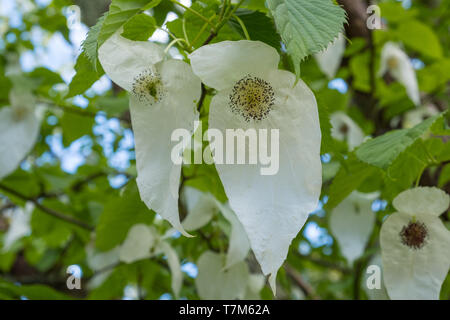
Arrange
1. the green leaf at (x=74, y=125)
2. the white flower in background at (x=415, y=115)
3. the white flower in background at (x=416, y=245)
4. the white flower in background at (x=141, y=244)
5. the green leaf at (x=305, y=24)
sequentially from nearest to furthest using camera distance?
the green leaf at (x=305, y=24), the white flower in background at (x=416, y=245), the white flower in background at (x=141, y=244), the green leaf at (x=74, y=125), the white flower in background at (x=415, y=115)

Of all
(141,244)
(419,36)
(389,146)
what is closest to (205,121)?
(389,146)

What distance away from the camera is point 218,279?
1034 mm

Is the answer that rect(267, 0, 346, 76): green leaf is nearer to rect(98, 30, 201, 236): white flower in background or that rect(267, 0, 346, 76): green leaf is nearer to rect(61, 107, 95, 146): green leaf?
rect(98, 30, 201, 236): white flower in background

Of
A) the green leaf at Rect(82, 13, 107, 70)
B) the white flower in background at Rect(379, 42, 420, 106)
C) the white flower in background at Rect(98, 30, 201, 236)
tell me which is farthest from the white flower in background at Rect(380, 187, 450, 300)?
the white flower in background at Rect(379, 42, 420, 106)

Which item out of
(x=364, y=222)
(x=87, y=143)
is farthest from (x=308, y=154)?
(x=87, y=143)

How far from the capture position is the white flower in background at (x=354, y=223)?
120 centimetres

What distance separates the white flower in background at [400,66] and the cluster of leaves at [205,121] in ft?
0.14

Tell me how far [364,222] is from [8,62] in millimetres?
2066

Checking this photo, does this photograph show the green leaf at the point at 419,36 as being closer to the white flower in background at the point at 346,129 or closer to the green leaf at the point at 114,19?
the white flower in background at the point at 346,129

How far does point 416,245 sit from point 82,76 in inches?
22.0

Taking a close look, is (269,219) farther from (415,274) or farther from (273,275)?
(415,274)

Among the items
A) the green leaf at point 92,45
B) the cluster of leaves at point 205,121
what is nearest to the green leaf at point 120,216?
the cluster of leaves at point 205,121

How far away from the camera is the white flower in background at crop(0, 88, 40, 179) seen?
3.94ft
